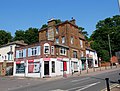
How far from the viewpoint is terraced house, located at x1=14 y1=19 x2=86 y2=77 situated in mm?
36156

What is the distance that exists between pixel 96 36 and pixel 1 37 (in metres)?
A: 39.2

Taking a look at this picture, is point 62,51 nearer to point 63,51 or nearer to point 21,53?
point 63,51

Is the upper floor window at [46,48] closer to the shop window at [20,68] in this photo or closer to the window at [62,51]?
the window at [62,51]

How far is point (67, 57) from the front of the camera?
41406mm

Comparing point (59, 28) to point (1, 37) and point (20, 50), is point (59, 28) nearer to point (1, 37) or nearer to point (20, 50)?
point (20, 50)

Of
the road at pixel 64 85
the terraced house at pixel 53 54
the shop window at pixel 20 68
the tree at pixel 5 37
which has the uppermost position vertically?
the tree at pixel 5 37

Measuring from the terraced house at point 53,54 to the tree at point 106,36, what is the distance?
16159mm

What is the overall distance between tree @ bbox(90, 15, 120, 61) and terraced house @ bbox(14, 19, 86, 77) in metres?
16.2

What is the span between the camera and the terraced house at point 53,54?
36156 mm

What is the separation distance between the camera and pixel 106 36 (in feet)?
243

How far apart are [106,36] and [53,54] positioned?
A: 42155 millimetres

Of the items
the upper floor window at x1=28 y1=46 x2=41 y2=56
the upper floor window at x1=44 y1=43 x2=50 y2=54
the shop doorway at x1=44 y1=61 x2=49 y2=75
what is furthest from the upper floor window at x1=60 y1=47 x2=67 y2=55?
the upper floor window at x1=28 y1=46 x2=41 y2=56

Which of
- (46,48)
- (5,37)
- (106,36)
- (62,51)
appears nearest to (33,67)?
(46,48)

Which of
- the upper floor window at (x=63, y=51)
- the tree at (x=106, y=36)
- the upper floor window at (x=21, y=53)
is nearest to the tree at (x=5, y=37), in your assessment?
the upper floor window at (x=21, y=53)
